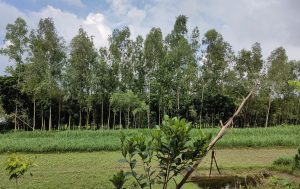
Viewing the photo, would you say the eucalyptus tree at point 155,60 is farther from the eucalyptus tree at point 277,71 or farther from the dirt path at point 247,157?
the dirt path at point 247,157

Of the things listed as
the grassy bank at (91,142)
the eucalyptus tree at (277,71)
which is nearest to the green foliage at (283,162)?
the grassy bank at (91,142)

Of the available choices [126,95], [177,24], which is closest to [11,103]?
[126,95]

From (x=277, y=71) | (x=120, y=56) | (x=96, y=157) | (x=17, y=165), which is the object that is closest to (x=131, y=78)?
(x=120, y=56)

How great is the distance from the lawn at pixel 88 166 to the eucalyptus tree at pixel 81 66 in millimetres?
18275

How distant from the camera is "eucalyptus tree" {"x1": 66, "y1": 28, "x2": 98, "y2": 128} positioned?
119 feet

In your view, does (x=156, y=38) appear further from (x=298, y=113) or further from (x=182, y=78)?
(x=298, y=113)

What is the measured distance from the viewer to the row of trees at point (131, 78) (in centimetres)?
3456

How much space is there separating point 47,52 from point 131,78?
1046cm

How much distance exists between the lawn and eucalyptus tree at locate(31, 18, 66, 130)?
1539cm

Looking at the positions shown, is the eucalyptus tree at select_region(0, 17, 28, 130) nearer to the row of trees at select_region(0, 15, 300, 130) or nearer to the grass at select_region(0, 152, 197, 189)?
the row of trees at select_region(0, 15, 300, 130)

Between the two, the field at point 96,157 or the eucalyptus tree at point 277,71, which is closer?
the field at point 96,157

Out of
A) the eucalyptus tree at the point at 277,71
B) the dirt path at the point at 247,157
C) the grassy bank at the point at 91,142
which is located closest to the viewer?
the dirt path at the point at 247,157

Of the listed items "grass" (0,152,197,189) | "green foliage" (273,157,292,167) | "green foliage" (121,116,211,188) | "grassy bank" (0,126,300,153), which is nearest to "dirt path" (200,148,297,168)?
"green foliage" (273,157,292,167)

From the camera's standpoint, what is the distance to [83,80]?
38.0 metres
